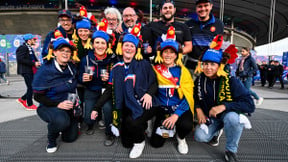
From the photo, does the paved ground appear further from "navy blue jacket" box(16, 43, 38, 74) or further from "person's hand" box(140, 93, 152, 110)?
"navy blue jacket" box(16, 43, 38, 74)

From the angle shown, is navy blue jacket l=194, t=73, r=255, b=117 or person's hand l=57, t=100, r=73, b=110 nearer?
navy blue jacket l=194, t=73, r=255, b=117

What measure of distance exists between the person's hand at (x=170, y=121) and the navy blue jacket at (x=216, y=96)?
359 millimetres

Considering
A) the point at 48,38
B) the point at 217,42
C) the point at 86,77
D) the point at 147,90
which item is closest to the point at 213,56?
the point at 217,42

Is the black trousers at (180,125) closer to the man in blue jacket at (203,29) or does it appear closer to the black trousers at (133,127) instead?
the black trousers at (133,127)

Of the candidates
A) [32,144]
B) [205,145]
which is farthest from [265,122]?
[32,144]

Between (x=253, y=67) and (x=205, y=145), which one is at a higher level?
(x=253, y=67)

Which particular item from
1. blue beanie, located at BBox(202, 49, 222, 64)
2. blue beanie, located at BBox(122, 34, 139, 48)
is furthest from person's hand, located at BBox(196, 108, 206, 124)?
blue beanie, located at BBox(122, 34, 139, 48)

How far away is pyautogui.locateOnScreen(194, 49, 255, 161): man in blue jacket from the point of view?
190cm

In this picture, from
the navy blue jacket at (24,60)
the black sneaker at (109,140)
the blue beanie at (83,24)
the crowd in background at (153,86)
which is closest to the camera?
the crowd in background at (153,86)

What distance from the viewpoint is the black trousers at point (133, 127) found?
209cm

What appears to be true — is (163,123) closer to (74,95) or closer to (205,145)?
(205,145)

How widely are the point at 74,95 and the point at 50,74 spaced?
0.43 m

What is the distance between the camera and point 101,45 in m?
2.46

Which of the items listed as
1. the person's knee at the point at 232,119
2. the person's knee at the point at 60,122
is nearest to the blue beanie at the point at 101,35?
the person's knee at the point at 60,122
